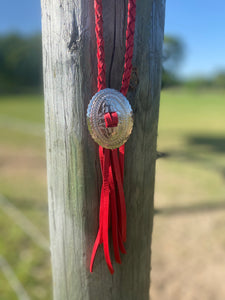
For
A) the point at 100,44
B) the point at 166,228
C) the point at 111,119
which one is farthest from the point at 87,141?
the point at 166,228

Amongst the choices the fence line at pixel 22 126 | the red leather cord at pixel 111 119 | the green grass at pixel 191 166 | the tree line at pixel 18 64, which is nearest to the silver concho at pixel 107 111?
the red leather cord at pixel 111 119

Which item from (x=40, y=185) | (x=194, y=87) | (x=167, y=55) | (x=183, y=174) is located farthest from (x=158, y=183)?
(x=194, y=87)

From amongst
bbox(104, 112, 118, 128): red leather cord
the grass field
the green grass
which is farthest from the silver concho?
the green grass

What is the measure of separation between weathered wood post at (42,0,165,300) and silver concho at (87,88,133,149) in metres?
0.05

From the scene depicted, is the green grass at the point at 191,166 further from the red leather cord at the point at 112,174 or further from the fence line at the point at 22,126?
the fence line at the point at 22,126

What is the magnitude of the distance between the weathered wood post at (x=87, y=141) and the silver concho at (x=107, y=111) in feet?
0.17

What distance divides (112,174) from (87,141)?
0.37 feet

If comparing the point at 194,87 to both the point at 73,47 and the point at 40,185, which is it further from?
the point at 73,47

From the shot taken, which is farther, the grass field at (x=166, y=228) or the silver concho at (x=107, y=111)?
the grass field at (x=166, y=228)

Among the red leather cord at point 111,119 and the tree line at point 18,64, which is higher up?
the red leather cord at point 111,119

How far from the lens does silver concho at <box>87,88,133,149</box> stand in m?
0.71

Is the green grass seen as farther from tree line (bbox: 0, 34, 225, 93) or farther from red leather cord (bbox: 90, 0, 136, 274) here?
tree line (bbox: 0, 34, 225, 93)

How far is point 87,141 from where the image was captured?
2.55 ft

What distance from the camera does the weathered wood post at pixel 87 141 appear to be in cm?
73
